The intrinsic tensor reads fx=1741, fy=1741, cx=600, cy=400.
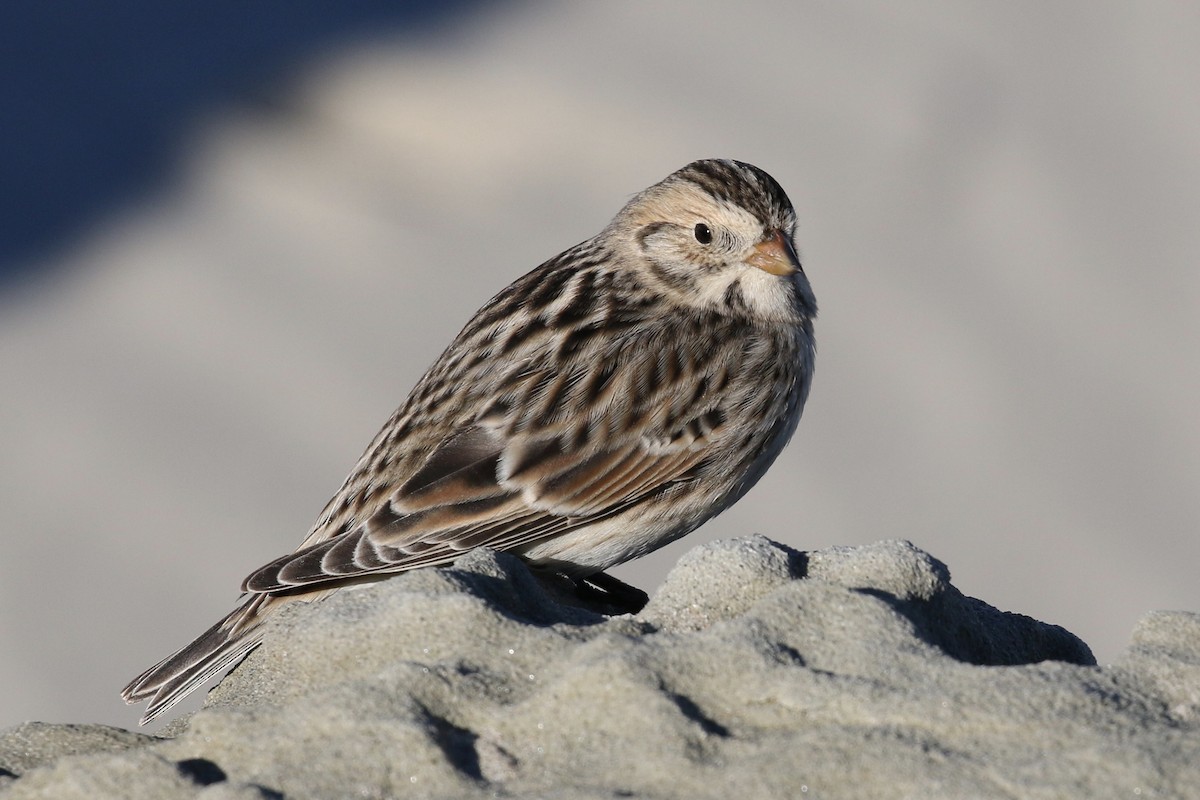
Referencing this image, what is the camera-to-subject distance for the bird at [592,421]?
4867mm

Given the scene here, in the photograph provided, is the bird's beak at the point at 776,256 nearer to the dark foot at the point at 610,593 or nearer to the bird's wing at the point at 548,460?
the bird's wing at the point at 548,460

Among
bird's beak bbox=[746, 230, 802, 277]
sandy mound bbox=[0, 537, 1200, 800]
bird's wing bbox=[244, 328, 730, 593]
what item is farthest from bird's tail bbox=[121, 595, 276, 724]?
bird's beak bbox=[746, 230, 802, 277]

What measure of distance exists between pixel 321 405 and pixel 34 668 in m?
2.58

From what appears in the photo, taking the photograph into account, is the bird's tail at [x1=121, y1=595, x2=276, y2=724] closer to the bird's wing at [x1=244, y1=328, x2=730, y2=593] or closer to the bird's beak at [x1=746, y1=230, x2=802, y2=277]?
the bird's wing at [x1=244, y1=328, x2=730, y2=593]

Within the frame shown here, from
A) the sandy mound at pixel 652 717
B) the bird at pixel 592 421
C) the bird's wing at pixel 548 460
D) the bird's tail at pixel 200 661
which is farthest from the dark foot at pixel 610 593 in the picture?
the sandy mound at pixel 652 717

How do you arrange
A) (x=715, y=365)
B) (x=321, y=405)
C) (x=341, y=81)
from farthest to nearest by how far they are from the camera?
(x=341, y=81) < (x=321, y=405) < (x=715, y=365)

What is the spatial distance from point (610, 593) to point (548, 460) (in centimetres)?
59

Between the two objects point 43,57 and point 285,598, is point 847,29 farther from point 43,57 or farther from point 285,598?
point 285,598

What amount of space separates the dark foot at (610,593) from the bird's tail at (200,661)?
1.08 meters

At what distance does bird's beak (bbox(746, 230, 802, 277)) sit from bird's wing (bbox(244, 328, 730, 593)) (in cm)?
33

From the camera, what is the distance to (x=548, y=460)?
5.14m

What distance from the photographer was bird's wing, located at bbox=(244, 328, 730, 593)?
16.1ft

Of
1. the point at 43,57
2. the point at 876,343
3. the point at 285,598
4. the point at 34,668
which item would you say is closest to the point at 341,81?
→ the point at 43,57

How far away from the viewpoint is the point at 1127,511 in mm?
10953
